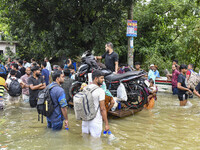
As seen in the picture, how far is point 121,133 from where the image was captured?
18.6 ft

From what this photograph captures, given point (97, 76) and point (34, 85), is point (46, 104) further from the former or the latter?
point (34, 85)

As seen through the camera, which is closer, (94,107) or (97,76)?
(94,107)

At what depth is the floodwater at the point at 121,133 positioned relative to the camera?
4.75 metres

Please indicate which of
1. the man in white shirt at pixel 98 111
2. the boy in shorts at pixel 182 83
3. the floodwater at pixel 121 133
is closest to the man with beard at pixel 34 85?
the floodwater at pixel 121 133

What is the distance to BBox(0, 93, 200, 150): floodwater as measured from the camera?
4750 mm

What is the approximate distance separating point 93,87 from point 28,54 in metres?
21.0

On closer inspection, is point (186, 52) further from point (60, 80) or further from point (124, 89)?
point (60, 80)

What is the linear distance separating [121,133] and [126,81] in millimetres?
1639

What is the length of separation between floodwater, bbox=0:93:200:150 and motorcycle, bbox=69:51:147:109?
0.57 metres

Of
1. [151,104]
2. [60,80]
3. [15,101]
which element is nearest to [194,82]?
[151,104]

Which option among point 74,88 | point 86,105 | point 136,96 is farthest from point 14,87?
point 86,105

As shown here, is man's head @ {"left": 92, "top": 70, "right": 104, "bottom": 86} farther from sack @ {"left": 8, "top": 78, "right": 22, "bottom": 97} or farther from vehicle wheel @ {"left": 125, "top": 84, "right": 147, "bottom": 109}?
sack @ {"left": 8, "top": 78, "right": 22, "bottom": 97}

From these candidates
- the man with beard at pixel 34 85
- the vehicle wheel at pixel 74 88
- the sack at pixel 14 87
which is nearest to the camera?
the man with beard at pixel 34 85

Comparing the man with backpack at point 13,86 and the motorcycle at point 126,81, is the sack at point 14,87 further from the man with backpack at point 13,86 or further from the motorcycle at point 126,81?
the motorcycle at point 126,81
